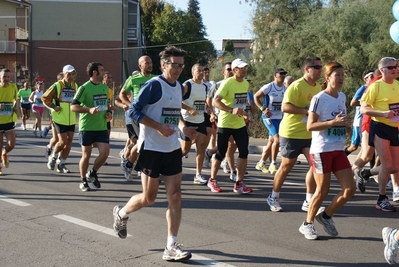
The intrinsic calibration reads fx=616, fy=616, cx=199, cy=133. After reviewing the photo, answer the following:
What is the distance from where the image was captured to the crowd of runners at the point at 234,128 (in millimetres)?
6043

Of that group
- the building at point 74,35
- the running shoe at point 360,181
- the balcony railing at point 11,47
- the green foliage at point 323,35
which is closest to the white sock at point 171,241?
the running shoe at point 360,181

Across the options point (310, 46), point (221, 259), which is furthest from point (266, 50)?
point (221, 259)

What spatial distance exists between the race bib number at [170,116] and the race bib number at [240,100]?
3.73 meters

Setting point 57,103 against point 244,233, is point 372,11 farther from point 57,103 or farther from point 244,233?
point 244,233

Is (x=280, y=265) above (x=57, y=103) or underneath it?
underneath

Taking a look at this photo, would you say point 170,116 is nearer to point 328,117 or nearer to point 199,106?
point 328,117

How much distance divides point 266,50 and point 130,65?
33.4m

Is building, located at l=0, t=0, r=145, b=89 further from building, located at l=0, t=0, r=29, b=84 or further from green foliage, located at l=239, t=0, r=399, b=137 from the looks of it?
green foliage, located at l=239, t=0, r=399, b=137

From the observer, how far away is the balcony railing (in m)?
55.8

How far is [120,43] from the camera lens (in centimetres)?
5553

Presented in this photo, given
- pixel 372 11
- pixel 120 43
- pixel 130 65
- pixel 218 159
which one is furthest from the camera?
pixel 130 65

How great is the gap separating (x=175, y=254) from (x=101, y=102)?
474cm

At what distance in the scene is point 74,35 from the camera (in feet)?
182

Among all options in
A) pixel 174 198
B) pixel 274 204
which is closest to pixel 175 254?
pixel 174 198
